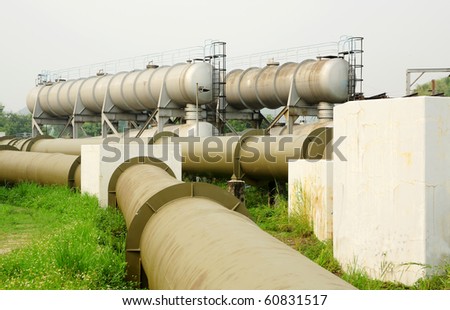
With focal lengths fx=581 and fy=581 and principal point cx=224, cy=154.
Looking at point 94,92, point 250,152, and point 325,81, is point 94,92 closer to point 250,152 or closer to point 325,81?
point 325,81

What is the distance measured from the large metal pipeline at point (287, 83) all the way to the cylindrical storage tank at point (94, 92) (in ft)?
24.3

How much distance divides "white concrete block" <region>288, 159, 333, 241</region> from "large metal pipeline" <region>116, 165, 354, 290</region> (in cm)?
393

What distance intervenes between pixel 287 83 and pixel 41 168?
10.9 m

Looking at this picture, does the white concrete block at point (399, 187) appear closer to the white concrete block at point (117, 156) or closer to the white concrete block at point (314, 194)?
the white concrete block at point (314, 194)

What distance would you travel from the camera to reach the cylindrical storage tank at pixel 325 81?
21969 millimetres

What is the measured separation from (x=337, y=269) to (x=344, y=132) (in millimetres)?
1788

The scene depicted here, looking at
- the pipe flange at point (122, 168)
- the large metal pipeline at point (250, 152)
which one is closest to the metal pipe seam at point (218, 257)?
the pipe flange at point (122, 168)

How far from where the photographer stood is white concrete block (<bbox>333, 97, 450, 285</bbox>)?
624 centimetres

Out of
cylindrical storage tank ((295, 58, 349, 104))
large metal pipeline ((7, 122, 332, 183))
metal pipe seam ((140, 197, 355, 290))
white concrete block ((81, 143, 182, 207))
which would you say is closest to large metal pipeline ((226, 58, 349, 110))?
cylindrical storage tank ((295, 58, 349, 104))

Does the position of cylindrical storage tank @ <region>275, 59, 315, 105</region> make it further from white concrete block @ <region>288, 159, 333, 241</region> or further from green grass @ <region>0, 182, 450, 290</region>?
white concrete block @ <region>288, 159, 333, 241</region>

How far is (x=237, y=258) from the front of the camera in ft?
10.6

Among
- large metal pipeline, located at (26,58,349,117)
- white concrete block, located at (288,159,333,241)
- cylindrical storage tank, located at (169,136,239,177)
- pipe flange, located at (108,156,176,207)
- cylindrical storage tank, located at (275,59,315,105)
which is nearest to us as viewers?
white concrete block, located at (288,159,333,241)

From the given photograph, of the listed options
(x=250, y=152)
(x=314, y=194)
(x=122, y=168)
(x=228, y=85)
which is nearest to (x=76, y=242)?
(x=122, y=168)

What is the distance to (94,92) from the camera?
31.3 metres
